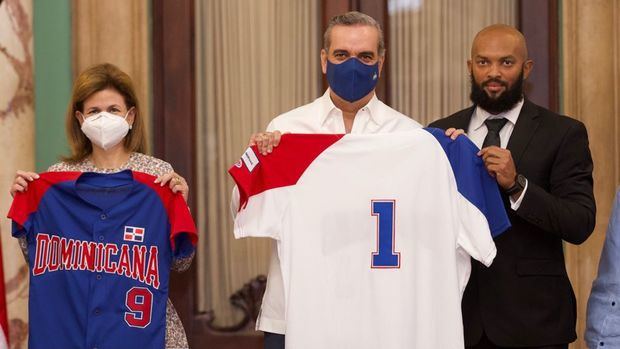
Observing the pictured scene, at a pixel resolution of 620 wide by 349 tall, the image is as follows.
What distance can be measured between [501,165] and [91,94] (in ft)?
4.88

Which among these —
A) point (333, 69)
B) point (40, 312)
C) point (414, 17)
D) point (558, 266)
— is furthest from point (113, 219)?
point (414, 17)

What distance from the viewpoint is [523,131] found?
367cm

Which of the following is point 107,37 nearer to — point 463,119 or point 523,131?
point 463,119

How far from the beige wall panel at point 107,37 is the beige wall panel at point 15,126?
258 millimetres

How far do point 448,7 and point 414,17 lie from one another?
6.8 inches

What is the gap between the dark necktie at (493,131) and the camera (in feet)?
12.1

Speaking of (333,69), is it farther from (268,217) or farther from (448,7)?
(448,7)

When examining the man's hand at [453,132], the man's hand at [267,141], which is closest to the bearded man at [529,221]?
the man's hand at [453,132]

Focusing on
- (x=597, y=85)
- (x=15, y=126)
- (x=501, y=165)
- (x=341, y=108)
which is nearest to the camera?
(x=501, y=165)

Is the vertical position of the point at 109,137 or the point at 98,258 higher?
the point at 109,137

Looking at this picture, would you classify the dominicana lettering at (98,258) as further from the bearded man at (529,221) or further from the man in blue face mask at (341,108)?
the bearded man at (529,221)

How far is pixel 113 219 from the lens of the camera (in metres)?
3.64

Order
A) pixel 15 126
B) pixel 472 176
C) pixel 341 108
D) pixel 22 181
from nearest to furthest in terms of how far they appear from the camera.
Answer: pixel 472 176 < pixel 22 181 < pixel 341 108 < pixel 15 126

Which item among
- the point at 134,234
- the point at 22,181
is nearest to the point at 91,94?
the point at 22,181
